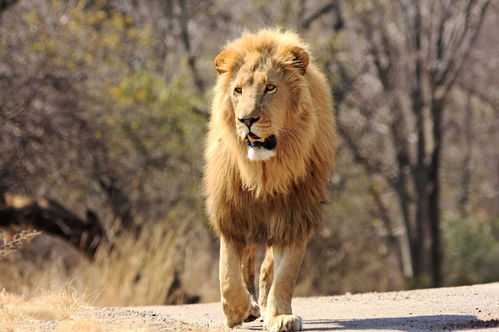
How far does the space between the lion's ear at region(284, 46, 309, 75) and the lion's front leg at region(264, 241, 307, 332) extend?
44.1 inches

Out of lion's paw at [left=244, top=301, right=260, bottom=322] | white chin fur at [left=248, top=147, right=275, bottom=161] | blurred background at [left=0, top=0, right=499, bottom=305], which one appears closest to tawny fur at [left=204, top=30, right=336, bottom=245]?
white chin fur at [left=248, top=147, right=275, bottom=161]

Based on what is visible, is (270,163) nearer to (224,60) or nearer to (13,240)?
(224,60)

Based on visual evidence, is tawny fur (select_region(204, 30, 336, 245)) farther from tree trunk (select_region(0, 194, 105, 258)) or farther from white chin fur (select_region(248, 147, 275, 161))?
tree trunk (select_region(0, 194, 105, 258))

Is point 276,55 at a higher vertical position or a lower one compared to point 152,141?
higher

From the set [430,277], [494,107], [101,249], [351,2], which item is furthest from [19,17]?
[494,107]

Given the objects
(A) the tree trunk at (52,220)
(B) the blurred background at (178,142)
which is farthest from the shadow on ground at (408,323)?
(A) the tree trunk at (52,220)

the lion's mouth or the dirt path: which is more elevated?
the lion's mouth

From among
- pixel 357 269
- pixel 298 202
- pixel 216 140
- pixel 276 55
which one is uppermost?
pixel 276 55

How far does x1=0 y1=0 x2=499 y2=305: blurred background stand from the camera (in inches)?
450

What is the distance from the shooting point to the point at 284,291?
18.0 ft

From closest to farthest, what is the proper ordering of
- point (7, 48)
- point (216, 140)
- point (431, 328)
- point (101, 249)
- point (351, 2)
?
point (431, 328) → point (216, 140) → point (101, 249) → point (7, 48) → point (351, 2)

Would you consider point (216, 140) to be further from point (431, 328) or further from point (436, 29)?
point (436, 29)

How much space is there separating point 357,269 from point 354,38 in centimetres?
463

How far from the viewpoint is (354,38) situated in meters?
18.0
